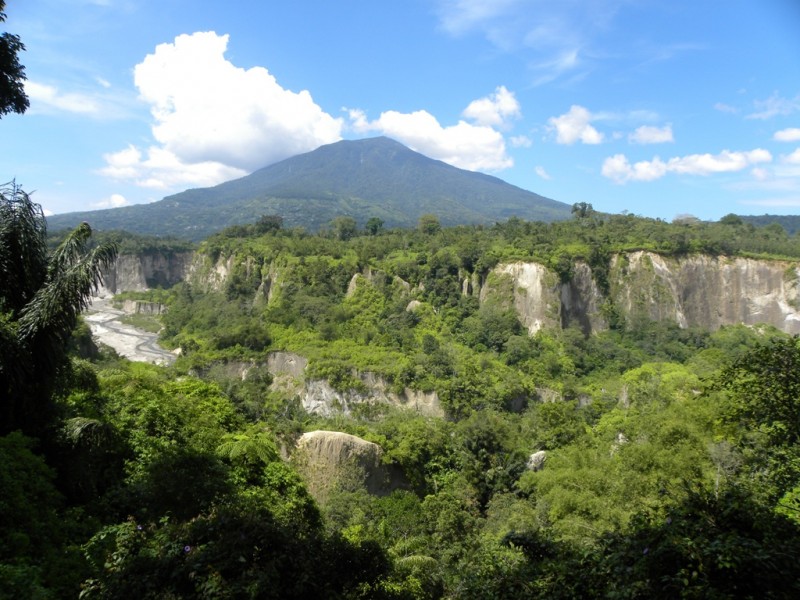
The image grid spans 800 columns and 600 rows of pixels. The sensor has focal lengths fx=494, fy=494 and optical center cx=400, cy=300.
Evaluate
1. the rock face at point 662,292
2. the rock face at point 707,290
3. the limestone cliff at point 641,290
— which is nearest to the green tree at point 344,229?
the limestone cliff at point 641,290

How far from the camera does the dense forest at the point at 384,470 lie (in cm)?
466

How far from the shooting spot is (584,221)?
53.5 metres

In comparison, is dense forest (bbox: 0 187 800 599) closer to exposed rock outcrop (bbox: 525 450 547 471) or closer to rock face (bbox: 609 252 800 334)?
exposed rock outcrop (bbox: 525 450 547 471)

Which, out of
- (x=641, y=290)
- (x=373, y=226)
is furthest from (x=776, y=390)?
(x=373, y=226)

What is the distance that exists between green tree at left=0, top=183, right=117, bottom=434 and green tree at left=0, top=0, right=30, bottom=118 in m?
1.43

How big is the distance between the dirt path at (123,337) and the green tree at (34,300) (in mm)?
28636

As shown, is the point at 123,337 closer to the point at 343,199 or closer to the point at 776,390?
the point at 776,390

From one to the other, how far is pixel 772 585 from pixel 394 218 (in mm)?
128437

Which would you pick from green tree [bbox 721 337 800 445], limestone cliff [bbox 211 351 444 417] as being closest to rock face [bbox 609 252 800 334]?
limestone cliff [bbox 211 351 444 417]

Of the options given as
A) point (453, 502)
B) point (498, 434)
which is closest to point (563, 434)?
point (498, 434)

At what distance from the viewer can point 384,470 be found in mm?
19625

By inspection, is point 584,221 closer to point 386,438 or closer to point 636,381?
point 636,381

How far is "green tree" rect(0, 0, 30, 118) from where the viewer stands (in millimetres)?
6438

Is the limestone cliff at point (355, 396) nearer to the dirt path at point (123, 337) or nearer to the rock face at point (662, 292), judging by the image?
the dirt path at point (123, 337)
